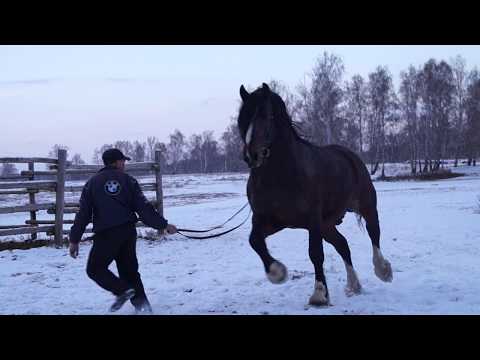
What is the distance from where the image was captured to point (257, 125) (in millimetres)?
4266

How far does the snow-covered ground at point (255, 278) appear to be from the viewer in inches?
193

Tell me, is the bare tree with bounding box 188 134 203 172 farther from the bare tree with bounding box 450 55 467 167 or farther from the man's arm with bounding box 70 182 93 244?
the man's arm with bounding box 70 182 93 244

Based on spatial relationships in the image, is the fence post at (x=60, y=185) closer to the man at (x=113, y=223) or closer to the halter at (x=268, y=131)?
the man at (x=113, y=223)

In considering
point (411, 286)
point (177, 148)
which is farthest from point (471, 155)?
point (177, 148)

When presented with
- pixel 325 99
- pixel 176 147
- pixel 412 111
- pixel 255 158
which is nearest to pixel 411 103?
pixel 412 111

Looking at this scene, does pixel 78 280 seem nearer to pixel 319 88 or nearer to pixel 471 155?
pixel 319 88

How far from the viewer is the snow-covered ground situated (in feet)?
16.1

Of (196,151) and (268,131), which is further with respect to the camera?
(196,151)

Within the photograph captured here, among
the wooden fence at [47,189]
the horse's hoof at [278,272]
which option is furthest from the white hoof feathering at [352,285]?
the wooden fence at [47,189]

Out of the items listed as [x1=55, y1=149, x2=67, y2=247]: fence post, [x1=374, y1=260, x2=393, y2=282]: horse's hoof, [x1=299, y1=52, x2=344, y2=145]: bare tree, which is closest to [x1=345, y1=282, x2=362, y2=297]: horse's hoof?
[x1=374, y1=260, x2=393, y2=282]: horse's hoof

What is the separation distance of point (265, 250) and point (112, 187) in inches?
68.9

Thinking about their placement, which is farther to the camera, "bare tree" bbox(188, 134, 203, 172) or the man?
"bare tree" bbox(188, 134, 203, 172)

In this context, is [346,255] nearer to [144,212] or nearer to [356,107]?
[144,212]

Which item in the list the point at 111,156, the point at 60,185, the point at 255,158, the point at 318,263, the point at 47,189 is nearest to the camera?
the point at 255,158
